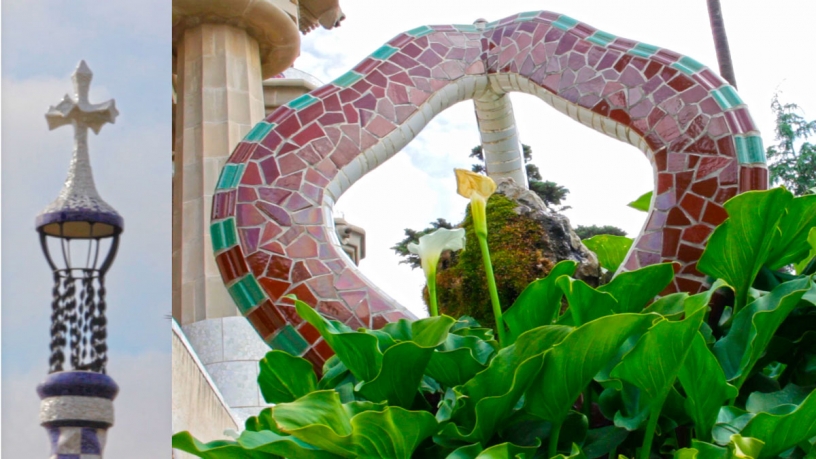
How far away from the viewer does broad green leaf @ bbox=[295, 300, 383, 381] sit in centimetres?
199

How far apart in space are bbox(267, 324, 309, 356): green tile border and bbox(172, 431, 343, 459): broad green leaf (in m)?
0.57

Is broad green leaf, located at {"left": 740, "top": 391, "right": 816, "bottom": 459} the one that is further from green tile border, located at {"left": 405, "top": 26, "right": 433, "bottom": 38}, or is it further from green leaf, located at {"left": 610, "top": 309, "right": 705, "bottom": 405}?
green tile border, located at {"left": 405, "top": 26, "right": 433, "bottom": 38}

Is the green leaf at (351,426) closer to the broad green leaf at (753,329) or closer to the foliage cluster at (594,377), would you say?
the foliage cluster at (594,377)

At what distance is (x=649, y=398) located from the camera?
1.82 m

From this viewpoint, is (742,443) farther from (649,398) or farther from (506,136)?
(506,136)

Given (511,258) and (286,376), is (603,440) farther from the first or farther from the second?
(511,258)

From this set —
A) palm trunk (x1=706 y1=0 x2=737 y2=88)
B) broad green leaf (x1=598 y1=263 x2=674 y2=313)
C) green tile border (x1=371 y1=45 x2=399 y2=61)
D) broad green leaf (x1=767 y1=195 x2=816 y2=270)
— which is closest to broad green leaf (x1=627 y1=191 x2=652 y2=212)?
broad green leaf (x1=767 y1=195 x2=816 y2=270)

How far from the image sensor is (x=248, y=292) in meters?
2.59

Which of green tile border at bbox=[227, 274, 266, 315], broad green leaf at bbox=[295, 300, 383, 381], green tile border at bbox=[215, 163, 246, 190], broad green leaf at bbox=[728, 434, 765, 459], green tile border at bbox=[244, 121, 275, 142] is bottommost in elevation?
broad green leaf at bbox=[728, 434, 765, 459]

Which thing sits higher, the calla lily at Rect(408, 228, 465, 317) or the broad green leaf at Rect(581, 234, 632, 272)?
the broad green leaf at Rect(581, 234, 632, 272)

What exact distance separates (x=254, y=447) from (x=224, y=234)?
1.02 m

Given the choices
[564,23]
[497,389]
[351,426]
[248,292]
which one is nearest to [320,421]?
[351,426]

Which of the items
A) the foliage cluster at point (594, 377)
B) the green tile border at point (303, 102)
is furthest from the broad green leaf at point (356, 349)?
the green tile border at point (303, 102)

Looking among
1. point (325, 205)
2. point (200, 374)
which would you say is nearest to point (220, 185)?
point (325, 205)
